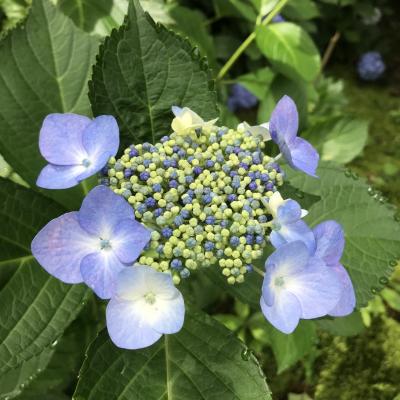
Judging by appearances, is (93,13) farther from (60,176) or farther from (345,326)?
(345,326)

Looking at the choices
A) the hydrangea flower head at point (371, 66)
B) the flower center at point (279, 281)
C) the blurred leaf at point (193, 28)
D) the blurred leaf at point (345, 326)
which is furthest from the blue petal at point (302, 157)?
the hydrangea flower head at point (371, 66)

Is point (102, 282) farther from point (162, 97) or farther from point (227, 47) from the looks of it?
point (227, 47)

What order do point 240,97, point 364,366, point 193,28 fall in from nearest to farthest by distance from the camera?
point 364,366 < point 193,28 < point 240,97

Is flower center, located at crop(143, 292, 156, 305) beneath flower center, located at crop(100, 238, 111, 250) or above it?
beneath

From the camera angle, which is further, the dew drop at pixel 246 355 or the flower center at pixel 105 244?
the dew drop at pixel 246 355

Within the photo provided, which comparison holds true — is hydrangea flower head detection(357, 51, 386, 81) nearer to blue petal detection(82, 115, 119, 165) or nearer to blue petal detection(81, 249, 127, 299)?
blue petal detection(82, 115, 119, 165)

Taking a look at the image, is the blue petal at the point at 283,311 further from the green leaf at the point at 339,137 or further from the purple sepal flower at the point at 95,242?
the green leaf at the point at 339,137

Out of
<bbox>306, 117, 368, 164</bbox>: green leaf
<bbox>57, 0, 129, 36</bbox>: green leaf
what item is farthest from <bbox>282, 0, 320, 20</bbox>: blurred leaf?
<bbox>57, 0, 129, 36</bbox>: green leaf

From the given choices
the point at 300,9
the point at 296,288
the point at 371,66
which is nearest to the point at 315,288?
the point at 296,288
